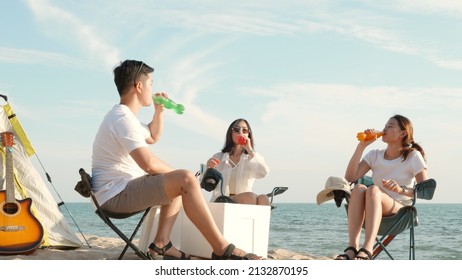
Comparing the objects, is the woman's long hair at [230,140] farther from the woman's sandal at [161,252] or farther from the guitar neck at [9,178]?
the guitar neck at [9,178]

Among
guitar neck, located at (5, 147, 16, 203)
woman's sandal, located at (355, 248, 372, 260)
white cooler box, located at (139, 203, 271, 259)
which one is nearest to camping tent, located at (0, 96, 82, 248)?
guitar neck, located at (5, 147, 16, 203)

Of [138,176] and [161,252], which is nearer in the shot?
[138,176]

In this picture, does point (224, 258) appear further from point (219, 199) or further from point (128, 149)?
point (219, 199)

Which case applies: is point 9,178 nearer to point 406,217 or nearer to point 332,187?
point 332,187

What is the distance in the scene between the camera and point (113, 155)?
3119mm

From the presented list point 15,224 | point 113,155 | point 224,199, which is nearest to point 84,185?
point 113,155

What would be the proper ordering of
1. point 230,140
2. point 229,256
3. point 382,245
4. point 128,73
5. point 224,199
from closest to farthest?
point 229,256
point 128,73
point 382,245
point 224,199
point 230,140

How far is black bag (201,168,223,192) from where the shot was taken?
3.89 m

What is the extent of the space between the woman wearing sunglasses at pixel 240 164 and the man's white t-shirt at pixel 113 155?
3.56 ft

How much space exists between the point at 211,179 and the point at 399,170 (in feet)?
4.01

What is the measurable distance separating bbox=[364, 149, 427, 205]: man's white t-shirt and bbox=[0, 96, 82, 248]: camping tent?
2.41 meters

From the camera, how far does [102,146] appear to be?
314 centimetres

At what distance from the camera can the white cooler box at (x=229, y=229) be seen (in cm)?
370
